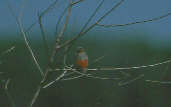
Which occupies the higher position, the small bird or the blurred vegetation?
the small bird

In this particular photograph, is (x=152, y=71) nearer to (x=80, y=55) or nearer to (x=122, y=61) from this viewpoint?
(x=122, y=61)

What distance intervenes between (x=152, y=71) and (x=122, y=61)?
713mm

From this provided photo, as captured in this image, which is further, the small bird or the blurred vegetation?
the blurred vegetation

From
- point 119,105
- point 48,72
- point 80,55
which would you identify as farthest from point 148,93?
point 48,72

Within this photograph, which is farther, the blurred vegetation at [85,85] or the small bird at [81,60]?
the blurred vegetation at [85,85]

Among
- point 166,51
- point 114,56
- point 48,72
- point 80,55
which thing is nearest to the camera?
point 48,72

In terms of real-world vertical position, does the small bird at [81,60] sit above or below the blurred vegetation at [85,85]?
above

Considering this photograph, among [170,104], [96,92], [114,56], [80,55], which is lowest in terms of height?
[170,104]

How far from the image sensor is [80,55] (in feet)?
13.5

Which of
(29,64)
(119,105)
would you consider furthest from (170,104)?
(29,64)

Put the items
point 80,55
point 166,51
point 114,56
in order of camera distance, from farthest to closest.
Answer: point 166,51 < point 114,56 < point 80,55

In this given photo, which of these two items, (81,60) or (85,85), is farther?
(85,85)

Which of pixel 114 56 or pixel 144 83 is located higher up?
pixel 114 56

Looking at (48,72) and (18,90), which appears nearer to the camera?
(48,72)
